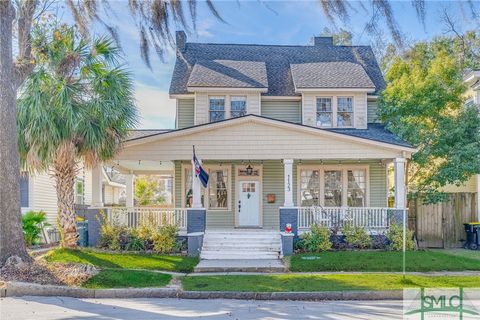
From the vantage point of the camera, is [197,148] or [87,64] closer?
[87,64]

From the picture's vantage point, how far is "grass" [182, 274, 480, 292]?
8773 millimetres

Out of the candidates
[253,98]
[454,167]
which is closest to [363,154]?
[454,167]

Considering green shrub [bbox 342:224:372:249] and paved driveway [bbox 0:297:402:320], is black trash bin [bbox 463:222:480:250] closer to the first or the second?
green shrub [bbox 342:224:372:249]

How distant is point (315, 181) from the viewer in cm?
1636

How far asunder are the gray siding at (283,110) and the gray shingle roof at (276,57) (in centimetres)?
39

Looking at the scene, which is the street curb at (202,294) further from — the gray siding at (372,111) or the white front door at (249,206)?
the gray siding at (372,111)

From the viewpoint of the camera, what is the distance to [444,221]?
51.2 feet

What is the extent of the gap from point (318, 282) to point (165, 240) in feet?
18.1

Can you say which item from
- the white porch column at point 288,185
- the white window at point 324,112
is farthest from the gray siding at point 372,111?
the white porch column at point 288,185

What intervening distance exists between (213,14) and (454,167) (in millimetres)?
11117

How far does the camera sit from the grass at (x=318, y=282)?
28.8 feet

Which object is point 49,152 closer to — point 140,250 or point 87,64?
point 87,64

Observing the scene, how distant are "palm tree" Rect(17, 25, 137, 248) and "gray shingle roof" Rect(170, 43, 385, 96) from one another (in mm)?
4995

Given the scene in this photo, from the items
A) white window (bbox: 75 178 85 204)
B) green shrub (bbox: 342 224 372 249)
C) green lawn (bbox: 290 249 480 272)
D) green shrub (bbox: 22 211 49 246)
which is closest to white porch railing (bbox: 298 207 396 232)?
green shrub (bbox: 342 224 372 249)
